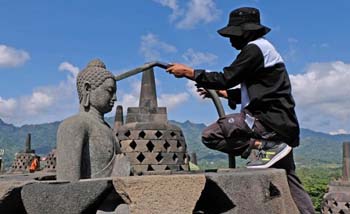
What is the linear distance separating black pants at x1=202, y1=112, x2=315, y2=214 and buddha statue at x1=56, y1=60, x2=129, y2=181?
2.02 ft

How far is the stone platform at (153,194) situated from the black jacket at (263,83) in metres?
0.32

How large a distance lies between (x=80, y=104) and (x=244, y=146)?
1165 millimetres

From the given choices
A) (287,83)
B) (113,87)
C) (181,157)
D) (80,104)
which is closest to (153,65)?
(113,87)

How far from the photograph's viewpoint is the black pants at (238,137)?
3.03 meters

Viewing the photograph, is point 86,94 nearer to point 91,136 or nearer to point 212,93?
point 91,136

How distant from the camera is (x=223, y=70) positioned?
298 centimetres

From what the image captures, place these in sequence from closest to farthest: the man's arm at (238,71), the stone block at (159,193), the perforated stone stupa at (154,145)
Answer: the stone block at (159,193), the man's arm at (238,71), the perforated stone stupa at (154,145)

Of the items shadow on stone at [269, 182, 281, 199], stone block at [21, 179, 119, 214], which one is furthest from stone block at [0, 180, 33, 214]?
shadow on stone at [269, 182, 281, 199]

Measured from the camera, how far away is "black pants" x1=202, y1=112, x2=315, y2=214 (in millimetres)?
3031

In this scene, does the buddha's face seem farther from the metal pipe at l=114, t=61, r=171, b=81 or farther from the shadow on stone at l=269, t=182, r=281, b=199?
the shadow on stone at l=269, t=182, r=281, b=199

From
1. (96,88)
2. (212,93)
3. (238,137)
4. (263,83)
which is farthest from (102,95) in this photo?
(263,83)

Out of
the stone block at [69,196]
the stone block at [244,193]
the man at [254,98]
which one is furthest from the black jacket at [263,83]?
the stone block at [69,196]

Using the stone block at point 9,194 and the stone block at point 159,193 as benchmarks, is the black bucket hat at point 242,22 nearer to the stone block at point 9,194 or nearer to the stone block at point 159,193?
the stone block at point 159,193

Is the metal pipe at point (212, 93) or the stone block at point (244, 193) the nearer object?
the stone block at point (244, 193)
